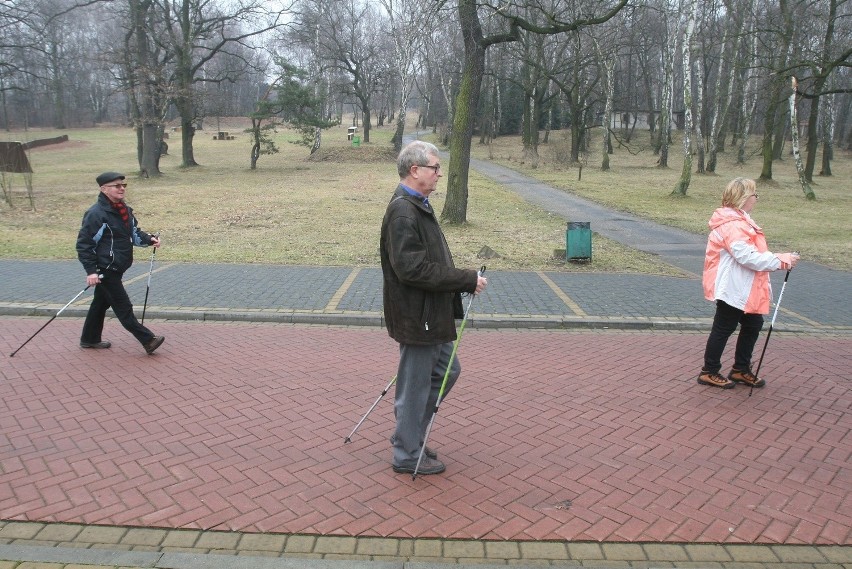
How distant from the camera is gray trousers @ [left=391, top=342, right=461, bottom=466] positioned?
13.5 ft

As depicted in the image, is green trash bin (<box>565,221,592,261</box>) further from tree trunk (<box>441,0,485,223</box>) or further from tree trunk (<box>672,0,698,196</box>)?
tree trunk (<box>672,0,698,196</box>)

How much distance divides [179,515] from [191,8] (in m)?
34.8

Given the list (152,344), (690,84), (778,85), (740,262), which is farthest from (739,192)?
(778,85)

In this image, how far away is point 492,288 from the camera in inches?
376

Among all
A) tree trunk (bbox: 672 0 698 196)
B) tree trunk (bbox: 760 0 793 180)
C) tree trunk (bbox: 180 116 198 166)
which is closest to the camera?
tree trunk (bbox: 672 0 698 196)

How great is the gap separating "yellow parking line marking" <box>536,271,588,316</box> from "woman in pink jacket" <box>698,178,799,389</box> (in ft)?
8.07

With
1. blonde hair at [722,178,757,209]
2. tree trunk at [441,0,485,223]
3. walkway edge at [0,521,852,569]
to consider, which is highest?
tree trunk at [441,0,485,223]

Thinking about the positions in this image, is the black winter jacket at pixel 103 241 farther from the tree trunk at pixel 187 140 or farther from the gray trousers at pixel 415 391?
the tree trunk at pixel 187 140

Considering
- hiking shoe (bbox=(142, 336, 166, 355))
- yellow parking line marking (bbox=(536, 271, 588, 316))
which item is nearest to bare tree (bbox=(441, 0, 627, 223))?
yellow parking line marking (bbox=(536, 271, 588, 316))

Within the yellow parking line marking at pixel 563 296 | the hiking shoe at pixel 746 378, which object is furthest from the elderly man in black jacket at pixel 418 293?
the yellow parking line marking at pixel 563 296

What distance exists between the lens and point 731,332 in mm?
5902

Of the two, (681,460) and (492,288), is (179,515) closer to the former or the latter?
(681,460)

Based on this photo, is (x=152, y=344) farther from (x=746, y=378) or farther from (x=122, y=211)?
(x=746, y=378)

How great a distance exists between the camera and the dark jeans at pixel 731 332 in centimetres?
584
